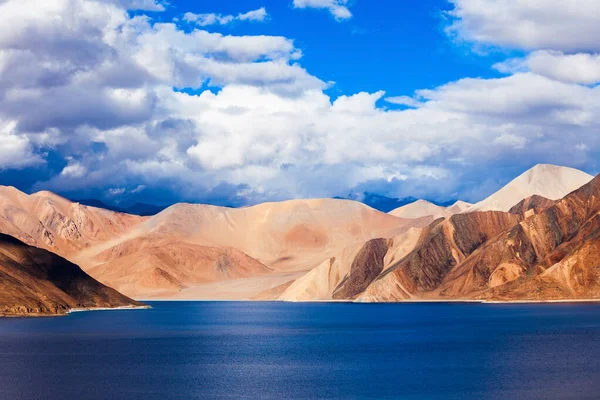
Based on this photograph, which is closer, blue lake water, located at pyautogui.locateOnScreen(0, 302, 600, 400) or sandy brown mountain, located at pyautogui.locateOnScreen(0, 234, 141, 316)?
blue lake water, located at pyautogui.locateOnScreen(0, 302, 600, 400)

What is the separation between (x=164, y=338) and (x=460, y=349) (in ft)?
132

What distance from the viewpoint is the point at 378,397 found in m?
59.1

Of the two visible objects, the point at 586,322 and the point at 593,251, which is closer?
the point at 586,322

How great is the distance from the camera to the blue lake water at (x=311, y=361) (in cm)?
6178

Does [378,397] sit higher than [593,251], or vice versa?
[593,251]

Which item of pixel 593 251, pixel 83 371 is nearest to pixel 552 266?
pixel 593 251

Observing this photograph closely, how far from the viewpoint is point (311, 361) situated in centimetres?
8144

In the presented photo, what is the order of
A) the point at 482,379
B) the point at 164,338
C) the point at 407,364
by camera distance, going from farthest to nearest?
the point at 164,338
the point at 407,364
the point at 482,379

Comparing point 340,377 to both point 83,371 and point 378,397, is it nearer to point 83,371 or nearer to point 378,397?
point 378,397

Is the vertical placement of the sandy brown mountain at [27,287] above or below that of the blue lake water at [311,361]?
above

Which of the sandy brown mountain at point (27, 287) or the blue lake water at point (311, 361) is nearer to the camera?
the blue lake water at point (311, 361)

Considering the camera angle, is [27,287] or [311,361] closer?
[311,361]

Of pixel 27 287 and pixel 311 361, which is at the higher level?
pixel 27 287

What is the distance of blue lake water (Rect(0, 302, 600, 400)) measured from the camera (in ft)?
203
